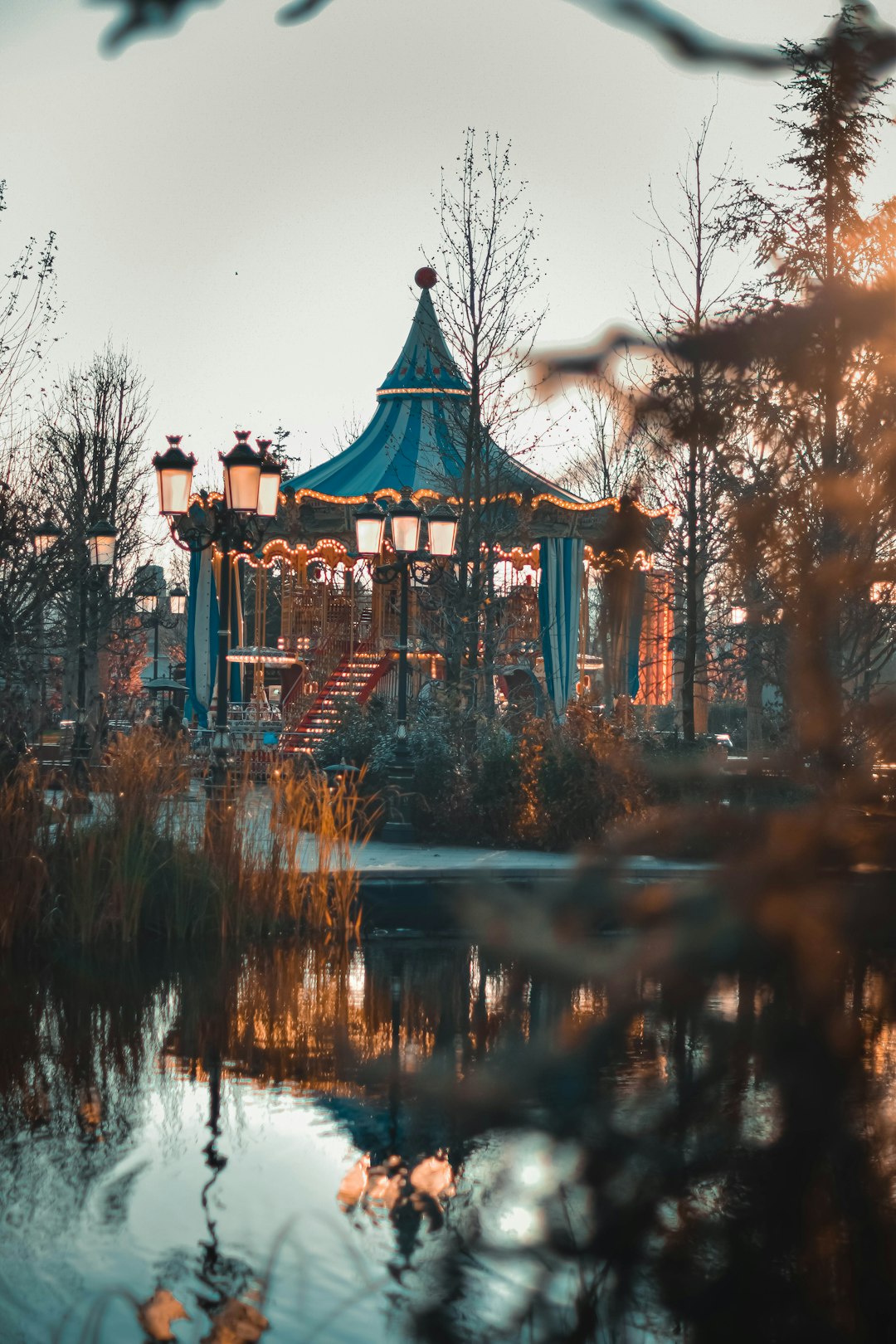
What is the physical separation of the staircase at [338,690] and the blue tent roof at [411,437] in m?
3.00

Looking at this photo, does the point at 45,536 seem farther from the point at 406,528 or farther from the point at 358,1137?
the point at 358,1137

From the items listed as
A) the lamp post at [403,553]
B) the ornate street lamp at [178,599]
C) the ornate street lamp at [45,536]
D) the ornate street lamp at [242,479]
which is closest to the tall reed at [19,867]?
the ornate street lamp at [242,479]

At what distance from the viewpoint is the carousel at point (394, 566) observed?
18080 millimetres

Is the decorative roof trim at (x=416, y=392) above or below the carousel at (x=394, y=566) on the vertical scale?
above

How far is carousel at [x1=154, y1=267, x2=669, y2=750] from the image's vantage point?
59.3 feet

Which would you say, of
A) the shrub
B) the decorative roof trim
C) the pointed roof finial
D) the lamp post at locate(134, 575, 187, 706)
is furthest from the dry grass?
the lamp post at locate(134, 575, 187, 706)

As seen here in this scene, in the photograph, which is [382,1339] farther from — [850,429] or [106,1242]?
[106,1242]

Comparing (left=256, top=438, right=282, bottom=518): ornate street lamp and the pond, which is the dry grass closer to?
the pond

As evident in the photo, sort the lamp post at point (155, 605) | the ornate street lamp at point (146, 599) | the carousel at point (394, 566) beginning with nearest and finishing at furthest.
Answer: the carousel at point (394, 566), the ornate street lamp at point (146, 599), the lamp post at point (155, 605)

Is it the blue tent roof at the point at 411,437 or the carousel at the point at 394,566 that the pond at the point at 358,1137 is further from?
the blue tent roof at the point at 411,437

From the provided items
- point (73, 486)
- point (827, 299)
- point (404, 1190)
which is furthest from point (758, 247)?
point (73, 486)

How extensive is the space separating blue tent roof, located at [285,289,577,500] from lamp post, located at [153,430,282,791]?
6.59m

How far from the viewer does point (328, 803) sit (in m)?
10.0

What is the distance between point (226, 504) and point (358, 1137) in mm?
8231
